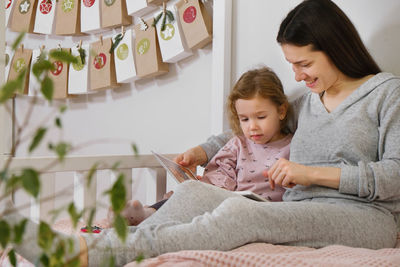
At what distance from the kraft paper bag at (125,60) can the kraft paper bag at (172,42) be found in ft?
0.63

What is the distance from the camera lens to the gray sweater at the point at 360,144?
98cm

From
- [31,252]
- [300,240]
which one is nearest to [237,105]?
[300,240]

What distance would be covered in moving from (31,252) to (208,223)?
0.29 m

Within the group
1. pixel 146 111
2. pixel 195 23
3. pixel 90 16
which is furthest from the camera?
pixel 90 16

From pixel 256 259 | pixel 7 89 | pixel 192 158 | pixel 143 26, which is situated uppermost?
pixel 143 26

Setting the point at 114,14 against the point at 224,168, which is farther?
the point at 114,14

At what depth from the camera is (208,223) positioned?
838 mm

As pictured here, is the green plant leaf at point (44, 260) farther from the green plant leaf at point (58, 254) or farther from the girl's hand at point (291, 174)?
the girl's hand at point (291, 174)

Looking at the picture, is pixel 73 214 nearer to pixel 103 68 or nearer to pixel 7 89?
pixel 7 89

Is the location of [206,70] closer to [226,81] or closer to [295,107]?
[226,81]

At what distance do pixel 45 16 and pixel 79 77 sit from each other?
39 cm

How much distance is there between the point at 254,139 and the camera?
1.28 metres

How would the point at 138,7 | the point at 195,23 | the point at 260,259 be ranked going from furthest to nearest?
the point at 138,7, the point at 195,23, the point at 260,259

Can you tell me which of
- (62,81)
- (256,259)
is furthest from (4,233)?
(62,81)
